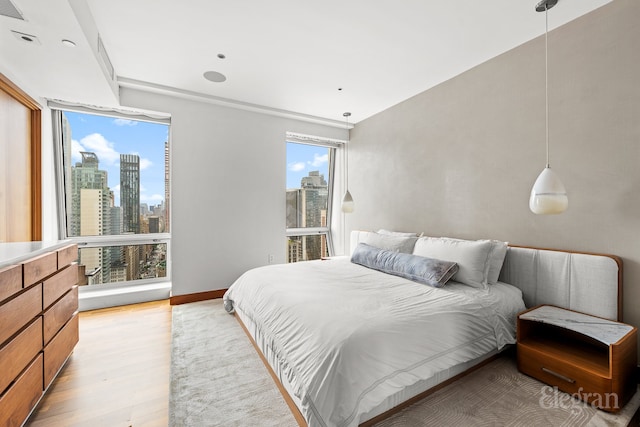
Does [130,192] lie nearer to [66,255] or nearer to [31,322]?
[66,255]

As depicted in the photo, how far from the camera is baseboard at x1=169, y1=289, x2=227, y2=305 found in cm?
362

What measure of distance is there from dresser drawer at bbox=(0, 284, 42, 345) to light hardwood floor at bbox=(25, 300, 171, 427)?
0.67 metres

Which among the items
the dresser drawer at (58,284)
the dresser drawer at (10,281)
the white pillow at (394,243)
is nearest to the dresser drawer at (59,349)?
the dresser drawer at (58,284)

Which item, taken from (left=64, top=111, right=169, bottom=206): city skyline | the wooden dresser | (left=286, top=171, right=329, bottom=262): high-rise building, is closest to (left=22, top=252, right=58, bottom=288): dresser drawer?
the wooden dresser

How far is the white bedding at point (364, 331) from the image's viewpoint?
56.6 inches

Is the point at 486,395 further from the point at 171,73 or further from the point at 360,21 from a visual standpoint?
the point at 171,73

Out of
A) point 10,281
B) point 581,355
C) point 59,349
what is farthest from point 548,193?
point 59,349

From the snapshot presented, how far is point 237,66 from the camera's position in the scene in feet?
9.68

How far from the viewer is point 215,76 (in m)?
3.17

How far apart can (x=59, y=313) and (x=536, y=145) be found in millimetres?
4165

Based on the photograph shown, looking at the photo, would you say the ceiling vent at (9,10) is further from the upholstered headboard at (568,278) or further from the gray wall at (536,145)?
the upholstered headboard at (568,278)

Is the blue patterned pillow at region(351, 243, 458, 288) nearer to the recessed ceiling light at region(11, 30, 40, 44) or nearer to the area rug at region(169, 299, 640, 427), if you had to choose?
the area rug at region(169, 299, 640, 427)

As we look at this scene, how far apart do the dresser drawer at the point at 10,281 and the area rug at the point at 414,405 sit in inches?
44.0

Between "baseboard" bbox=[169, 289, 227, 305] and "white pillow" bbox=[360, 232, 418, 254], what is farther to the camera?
"baseboard" bbox=[169, 289, 227, 305]
